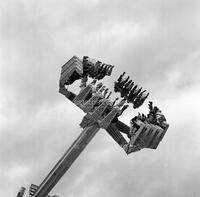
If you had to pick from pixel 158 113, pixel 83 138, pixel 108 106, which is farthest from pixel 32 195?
pixel 158 113

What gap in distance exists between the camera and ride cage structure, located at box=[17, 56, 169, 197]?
3859 centimetres

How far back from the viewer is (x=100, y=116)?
38.7m

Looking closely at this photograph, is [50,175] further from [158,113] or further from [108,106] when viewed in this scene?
[158,113]

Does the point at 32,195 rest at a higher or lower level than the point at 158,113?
lower

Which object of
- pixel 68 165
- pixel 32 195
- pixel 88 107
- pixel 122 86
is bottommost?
pixel 32 195

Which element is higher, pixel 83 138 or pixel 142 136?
pixel 142 136

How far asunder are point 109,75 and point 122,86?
6.06ft

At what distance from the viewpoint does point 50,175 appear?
1517 inches

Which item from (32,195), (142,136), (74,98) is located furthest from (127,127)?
(32,195)

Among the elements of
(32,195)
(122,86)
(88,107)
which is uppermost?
(122,86)

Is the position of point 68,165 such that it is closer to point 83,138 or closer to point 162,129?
point 83,138

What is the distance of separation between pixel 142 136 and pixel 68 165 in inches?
230

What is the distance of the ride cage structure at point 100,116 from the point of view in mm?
38594

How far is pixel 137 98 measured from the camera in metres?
39.8
